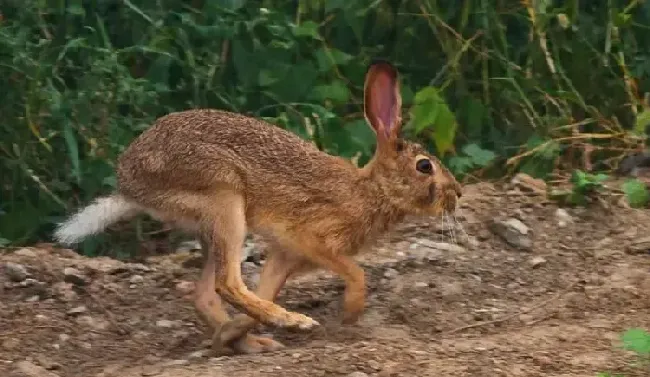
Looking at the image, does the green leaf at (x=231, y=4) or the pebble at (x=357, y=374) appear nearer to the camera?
the pebble at (x=357, y=374)

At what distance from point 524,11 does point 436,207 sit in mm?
2024

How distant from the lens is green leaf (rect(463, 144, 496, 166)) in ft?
22.4

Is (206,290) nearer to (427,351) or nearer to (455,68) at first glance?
(427,351)

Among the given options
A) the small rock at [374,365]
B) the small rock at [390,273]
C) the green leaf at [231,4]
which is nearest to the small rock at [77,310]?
the small rock at [390,273]

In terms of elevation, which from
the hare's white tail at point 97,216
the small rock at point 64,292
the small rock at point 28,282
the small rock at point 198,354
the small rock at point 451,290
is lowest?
the small rock at point 198,354

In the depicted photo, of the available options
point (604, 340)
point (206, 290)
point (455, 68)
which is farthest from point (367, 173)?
point (455, 68)

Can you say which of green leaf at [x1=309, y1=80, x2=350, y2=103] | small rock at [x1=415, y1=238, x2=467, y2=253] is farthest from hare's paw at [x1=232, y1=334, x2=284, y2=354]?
green leaf at [x1=309, y1=80, x2=350, y2=103]

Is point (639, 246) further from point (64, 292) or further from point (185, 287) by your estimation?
point (64, 292)

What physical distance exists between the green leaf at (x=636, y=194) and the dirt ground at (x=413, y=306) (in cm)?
8

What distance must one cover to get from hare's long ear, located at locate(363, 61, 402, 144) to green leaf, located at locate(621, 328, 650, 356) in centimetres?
153

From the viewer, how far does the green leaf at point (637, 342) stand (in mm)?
4512

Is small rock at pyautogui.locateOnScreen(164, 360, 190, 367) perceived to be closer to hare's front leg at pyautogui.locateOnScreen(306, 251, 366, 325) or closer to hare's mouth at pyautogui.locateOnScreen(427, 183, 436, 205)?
hare's front leg at pyautogui.locateOnScreen(306, 251, 366, 325)

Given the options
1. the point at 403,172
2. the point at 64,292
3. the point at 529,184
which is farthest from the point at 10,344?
the point at 529,184

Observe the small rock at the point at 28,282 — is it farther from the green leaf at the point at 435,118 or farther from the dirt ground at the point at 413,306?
the green leaf at the point at 435,118
